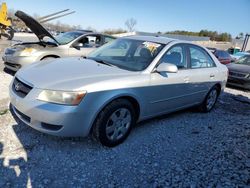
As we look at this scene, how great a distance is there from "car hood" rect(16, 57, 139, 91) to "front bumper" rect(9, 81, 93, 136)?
0.22 m

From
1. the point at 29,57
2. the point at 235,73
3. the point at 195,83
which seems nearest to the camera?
the point at 195,83

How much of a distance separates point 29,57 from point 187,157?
16.5ft

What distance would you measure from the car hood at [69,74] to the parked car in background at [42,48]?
3050 mm

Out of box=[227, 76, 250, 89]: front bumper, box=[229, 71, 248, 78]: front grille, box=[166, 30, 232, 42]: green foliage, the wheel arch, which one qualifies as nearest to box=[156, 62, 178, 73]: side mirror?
the wheel arch

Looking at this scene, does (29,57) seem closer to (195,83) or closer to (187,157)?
(195,83)

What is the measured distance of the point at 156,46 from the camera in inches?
174

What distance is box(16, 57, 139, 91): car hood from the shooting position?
3.25 meters

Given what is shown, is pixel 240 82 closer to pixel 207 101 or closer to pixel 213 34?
pixel 207 101

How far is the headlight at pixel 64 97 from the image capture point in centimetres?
313

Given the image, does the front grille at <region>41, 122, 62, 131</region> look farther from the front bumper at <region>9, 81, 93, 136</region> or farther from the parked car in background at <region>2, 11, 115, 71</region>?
the parked car in background at <region>2, 11, 115, 71</region>

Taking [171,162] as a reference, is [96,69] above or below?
above

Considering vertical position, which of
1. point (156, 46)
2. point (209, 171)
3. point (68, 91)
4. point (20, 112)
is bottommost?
point (209, 171)

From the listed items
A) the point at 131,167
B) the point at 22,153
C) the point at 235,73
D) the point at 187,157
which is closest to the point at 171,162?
the point at 187,157

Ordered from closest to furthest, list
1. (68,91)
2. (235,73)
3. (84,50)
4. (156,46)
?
1. (68,91)
2. (156,46)
3. (84,50)
4. (235,73)
